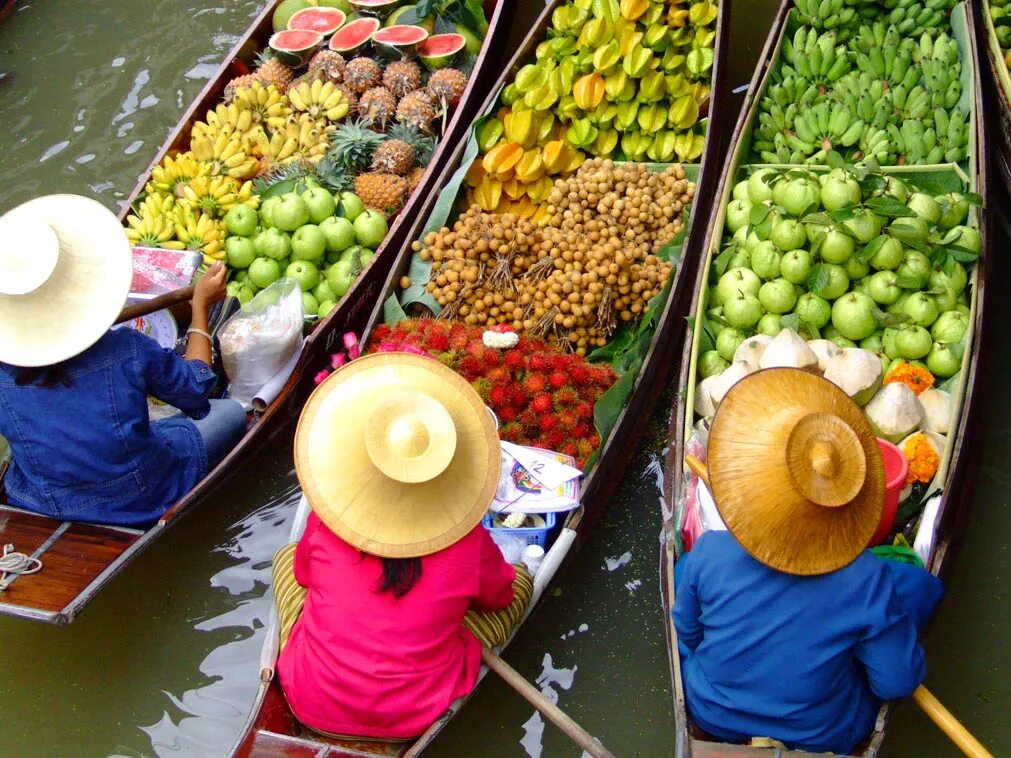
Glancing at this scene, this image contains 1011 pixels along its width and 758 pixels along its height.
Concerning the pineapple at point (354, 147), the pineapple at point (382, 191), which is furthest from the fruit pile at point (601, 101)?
the pineapple at point (354, 147)


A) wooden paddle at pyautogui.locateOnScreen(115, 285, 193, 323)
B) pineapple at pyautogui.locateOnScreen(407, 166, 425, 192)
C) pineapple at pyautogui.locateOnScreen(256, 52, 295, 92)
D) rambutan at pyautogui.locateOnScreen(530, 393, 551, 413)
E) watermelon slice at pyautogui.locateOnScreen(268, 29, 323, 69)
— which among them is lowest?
rambutan at pyautogui.locateOnScreen(530, 393, 551, 413)

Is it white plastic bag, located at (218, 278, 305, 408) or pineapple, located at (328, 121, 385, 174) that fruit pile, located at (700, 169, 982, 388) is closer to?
white plastic bag, located at (218, 278, 305, 408)

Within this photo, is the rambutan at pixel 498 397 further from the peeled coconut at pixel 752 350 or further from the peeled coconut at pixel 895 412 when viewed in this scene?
the peeled coconut at pixel 895 412

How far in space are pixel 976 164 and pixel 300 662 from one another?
9.88 ft

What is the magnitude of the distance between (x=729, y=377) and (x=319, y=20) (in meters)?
3.13

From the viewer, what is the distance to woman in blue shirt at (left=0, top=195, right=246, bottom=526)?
241cm

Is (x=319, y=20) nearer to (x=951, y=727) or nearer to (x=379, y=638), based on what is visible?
(x=379, y=638)

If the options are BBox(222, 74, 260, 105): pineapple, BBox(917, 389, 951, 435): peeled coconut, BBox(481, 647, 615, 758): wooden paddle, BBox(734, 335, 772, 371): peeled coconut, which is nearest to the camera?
BBox(481, 647, 615, 758): wooden paddle

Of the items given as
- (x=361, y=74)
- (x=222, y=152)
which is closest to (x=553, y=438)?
(x=222, y=152)

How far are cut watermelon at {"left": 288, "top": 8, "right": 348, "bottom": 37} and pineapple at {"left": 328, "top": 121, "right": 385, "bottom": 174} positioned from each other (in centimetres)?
83

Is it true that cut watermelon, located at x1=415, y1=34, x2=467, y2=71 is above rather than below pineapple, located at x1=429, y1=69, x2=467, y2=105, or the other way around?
above

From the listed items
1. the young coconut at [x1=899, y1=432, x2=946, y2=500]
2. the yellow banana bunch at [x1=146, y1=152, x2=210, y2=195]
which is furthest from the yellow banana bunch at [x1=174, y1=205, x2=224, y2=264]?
the young coconut at [x1=899, y1=432, x2=946, y2=500]

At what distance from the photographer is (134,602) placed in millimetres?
3088

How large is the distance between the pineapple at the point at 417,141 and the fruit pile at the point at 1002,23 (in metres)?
2.60
